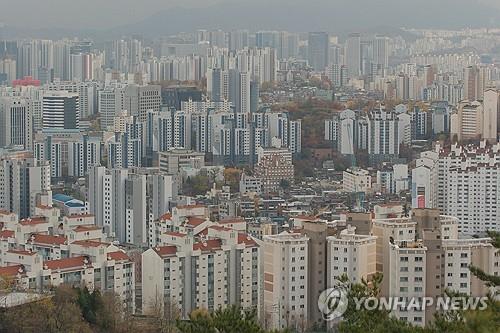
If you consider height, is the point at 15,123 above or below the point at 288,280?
above

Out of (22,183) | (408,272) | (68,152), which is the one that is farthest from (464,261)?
(68,152)

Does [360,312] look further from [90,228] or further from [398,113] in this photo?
[398,113]

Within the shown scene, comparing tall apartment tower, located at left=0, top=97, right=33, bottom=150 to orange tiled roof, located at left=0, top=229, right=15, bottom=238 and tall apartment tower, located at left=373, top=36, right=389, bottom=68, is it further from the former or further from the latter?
orange tiled roof, located at left=0, top=229, right=15, bottom=238

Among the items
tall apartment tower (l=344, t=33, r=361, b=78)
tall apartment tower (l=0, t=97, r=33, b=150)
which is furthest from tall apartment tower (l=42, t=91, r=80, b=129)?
tall apartment tower (l=344, t=33, r=361, b=78)

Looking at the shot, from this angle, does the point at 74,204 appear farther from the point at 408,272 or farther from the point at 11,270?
the point at 408,272

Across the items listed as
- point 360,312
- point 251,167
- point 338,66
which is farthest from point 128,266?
point 338,66

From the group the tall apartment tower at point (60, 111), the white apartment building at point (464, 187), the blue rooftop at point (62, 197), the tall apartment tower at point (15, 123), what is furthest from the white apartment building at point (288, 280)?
the tall apartment tower at point (60, 111)
